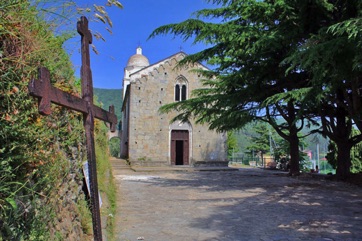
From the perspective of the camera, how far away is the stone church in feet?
71.1

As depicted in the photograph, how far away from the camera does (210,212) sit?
6035 millimetres

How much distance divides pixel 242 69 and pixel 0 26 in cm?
892

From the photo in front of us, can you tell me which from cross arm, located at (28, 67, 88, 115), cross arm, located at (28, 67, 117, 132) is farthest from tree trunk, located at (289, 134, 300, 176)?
cross arm, located at (28, 67, 88, 115)

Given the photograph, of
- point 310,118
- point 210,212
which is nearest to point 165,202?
point 210,212

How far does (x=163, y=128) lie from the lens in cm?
2228

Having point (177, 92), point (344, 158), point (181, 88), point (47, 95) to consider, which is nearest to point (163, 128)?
point (177, 92)

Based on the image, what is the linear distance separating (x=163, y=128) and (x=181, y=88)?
11.2 ft

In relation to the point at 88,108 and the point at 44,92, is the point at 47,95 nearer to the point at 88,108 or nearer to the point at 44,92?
the point at 44,92

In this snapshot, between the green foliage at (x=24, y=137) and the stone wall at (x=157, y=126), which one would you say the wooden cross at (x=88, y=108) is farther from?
the stone wall at (x=157, y=126)

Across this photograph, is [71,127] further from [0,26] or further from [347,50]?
[347,50]

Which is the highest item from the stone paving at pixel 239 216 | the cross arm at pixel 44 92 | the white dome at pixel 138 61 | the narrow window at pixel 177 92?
the white dome at pixel 138 61

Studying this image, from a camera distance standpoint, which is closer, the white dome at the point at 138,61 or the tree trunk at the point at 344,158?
the tree trunk at the point at 344,158

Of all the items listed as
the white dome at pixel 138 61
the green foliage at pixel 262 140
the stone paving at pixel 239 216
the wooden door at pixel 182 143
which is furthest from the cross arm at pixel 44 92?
the green foliage at pixel 262 140

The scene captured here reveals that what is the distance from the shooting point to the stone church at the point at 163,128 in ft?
71.1
